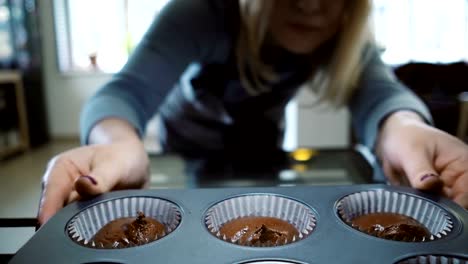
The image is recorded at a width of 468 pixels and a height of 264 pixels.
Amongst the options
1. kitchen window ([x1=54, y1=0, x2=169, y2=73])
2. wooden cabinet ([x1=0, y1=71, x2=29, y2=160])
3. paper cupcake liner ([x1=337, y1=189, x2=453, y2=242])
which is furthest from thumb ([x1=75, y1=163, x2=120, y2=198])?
kitchen window ([x1=54, y1=0, x2=169, y2=73])

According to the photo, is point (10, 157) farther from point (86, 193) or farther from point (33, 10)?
point (86, 193)

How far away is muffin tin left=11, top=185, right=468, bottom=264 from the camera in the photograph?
1.26 ft

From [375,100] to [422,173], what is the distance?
0.30m

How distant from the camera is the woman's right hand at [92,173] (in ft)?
1.64

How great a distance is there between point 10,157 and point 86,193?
2842 millimetres

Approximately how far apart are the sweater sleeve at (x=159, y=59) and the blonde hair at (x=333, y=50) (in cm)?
5

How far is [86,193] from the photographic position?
51cm

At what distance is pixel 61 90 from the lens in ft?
11.4

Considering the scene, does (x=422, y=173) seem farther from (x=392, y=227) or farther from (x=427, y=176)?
(x=392, y=227)

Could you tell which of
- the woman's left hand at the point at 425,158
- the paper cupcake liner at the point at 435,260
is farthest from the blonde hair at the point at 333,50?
the paper cupcake liner at the point at 435,260

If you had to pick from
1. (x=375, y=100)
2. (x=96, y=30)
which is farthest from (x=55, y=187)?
(x=96, y=30)

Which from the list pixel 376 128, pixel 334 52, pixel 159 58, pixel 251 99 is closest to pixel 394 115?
pixel 376 128

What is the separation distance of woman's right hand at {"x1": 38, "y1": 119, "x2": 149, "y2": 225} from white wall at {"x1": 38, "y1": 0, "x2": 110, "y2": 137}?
294 cm

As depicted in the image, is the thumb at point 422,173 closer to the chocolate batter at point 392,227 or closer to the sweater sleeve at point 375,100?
the chocolate batter at point 392,227
